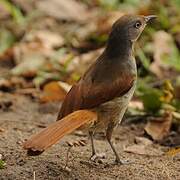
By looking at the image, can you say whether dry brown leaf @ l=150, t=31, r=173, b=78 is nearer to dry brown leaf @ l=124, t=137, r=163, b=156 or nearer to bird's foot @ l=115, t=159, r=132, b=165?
dry brown leaf @ l=124, t=137, r=163, b=156

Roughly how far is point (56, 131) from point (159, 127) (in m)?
1.86

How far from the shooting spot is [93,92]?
4.78 m

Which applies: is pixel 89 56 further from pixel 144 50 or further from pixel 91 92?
pixel 91 92

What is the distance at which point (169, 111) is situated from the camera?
614 cm

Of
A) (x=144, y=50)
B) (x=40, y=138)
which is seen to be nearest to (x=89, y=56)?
(x=144, y=50)

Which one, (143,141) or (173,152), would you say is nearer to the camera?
(173,152)

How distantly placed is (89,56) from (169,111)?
75.2 inches

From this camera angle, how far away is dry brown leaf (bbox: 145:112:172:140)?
19.5 ft

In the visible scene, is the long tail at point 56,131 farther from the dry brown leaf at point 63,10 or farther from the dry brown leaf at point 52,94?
the dry brown leaf at point 63,10

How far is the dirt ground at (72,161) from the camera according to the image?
4.62m

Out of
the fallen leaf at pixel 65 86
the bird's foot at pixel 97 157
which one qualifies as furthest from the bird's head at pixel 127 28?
the fallen leaf at pixel 65 86

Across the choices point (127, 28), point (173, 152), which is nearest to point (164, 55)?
point (127, 28)

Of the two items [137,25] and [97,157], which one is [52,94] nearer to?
[137,25]

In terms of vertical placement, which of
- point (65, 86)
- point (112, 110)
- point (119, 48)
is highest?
point (119, 48)
